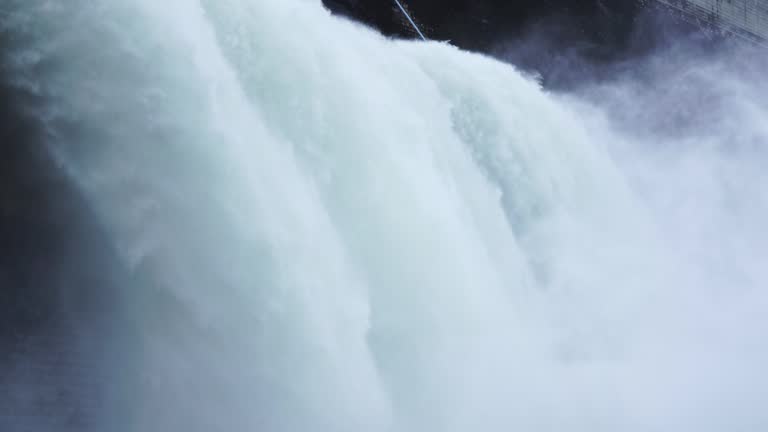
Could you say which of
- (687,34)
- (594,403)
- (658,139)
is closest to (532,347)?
(594,403)

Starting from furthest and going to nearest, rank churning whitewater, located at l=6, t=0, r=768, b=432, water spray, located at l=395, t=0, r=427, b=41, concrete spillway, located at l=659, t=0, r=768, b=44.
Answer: concrete spillway, located at l=659, t=0, r=768, b=44 < water spray, located at l=395, t=0, r=427, b=41 < churning whitewater, located at l=6, t=0, r=768, b=432

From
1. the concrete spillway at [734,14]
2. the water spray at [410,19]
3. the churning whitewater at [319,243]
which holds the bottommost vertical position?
the churning whitewater at [319,243]

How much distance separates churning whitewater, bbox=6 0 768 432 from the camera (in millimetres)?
6820

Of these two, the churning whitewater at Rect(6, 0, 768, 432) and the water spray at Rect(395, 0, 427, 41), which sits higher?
the water spray at Rect(395, 0, 427, 41)

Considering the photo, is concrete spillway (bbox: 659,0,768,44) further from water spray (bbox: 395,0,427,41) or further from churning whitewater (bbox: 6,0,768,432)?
churning whitewater (bbox: 6,0,768,432)

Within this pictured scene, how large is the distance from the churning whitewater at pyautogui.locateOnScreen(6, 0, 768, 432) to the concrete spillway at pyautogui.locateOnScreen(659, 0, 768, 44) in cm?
1154

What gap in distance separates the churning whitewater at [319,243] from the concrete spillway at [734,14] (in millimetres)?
11543

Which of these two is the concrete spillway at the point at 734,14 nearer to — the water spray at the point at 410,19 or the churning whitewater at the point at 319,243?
the water spray at the point at 410,19

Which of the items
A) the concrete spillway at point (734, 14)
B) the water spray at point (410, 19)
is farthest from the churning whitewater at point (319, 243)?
the concrete spillway at point (734, 14)

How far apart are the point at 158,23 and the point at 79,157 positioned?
1.19m

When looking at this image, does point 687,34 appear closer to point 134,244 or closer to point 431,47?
point 431,47

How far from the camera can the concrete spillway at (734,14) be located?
20797mm

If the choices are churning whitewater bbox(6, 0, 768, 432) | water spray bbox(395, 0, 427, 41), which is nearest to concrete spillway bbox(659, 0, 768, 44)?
water spray bbox(395, 0, 427, 41)

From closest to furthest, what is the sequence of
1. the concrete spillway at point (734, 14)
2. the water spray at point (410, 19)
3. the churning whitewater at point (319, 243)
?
the churning whitewater at point (319, 243)
the water spray at point (410, 19)
the concrete spillway at point (734, 14)
